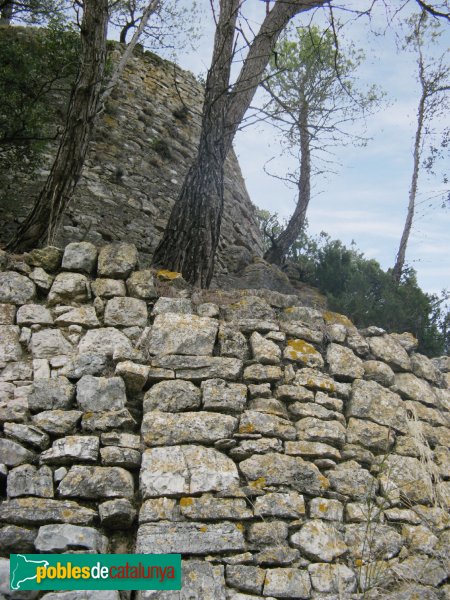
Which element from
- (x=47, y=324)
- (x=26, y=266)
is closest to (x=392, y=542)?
(x=47, y=324)

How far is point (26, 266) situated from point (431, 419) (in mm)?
2816

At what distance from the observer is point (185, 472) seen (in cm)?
347

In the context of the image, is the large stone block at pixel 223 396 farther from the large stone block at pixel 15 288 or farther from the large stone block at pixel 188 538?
the large stone block at pixel 15 288

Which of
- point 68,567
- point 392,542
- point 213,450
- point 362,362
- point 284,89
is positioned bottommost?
point 68,567

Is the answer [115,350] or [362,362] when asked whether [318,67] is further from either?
[115,350]

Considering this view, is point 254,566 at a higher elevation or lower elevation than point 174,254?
lower

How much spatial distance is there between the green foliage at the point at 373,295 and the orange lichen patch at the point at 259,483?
423cm

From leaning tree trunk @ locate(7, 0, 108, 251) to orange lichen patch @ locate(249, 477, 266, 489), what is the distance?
2551mm

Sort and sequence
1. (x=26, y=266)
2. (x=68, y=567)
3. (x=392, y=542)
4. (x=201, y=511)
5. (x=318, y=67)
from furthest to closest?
1. (x=318, y=67)
2. (x=26, y=266)
3. (x=392, y=542)
4. (x=201, y=511)
5. (x=68, y=567)

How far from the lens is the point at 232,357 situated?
4055 millimetres

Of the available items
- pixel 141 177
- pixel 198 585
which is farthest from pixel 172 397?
pixel 141 177

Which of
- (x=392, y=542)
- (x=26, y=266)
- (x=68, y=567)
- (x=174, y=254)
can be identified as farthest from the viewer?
(x=174, y=254)

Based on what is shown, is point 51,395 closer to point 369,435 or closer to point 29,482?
point 29,482

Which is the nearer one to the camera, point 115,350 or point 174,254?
point 115,350
